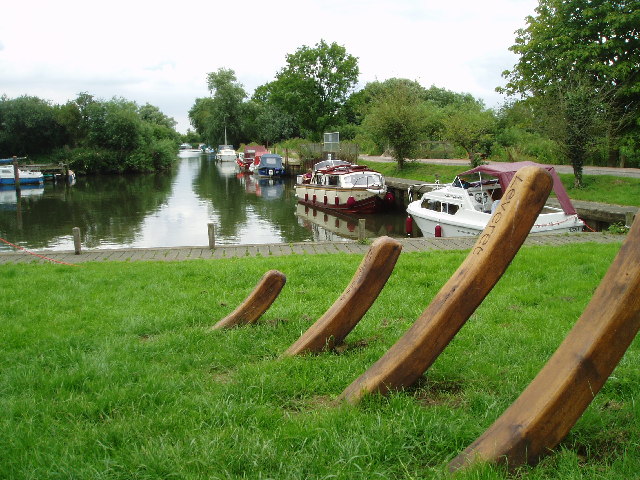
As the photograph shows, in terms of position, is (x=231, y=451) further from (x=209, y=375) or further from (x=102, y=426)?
(x=209, y=375)

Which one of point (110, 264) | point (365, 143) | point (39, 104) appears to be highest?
point (39, 104)

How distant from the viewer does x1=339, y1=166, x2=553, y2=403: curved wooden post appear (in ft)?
9.61

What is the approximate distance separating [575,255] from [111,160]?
58815mm

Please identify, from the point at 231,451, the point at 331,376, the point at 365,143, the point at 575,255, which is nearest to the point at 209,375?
the point at 331,376

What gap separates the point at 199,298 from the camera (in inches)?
267

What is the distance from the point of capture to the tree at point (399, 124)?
116ft

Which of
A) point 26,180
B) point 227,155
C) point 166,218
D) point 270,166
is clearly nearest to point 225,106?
point 227,155

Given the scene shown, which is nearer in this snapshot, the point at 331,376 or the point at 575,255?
the point at 331,376

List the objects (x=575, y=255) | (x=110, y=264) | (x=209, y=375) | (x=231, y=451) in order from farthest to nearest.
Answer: (x=110, y=264), (x=575, y=255), (x=209, y=375), (x=231, y=451)

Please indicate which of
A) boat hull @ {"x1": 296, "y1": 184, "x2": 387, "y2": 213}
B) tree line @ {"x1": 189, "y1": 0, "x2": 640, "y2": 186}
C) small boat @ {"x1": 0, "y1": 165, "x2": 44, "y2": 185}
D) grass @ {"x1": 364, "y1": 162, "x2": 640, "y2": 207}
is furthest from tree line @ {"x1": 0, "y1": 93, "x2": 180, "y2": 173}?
grass @ {"x1": 364, "y1": 162, "x2": 640, "y2": 207}

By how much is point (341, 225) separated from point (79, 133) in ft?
156

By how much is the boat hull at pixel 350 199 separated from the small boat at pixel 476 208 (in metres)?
6.84

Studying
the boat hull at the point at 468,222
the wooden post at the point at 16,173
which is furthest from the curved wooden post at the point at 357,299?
the wooden post at the point at 16,173

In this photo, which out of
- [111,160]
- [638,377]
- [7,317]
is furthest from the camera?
[111,160]
